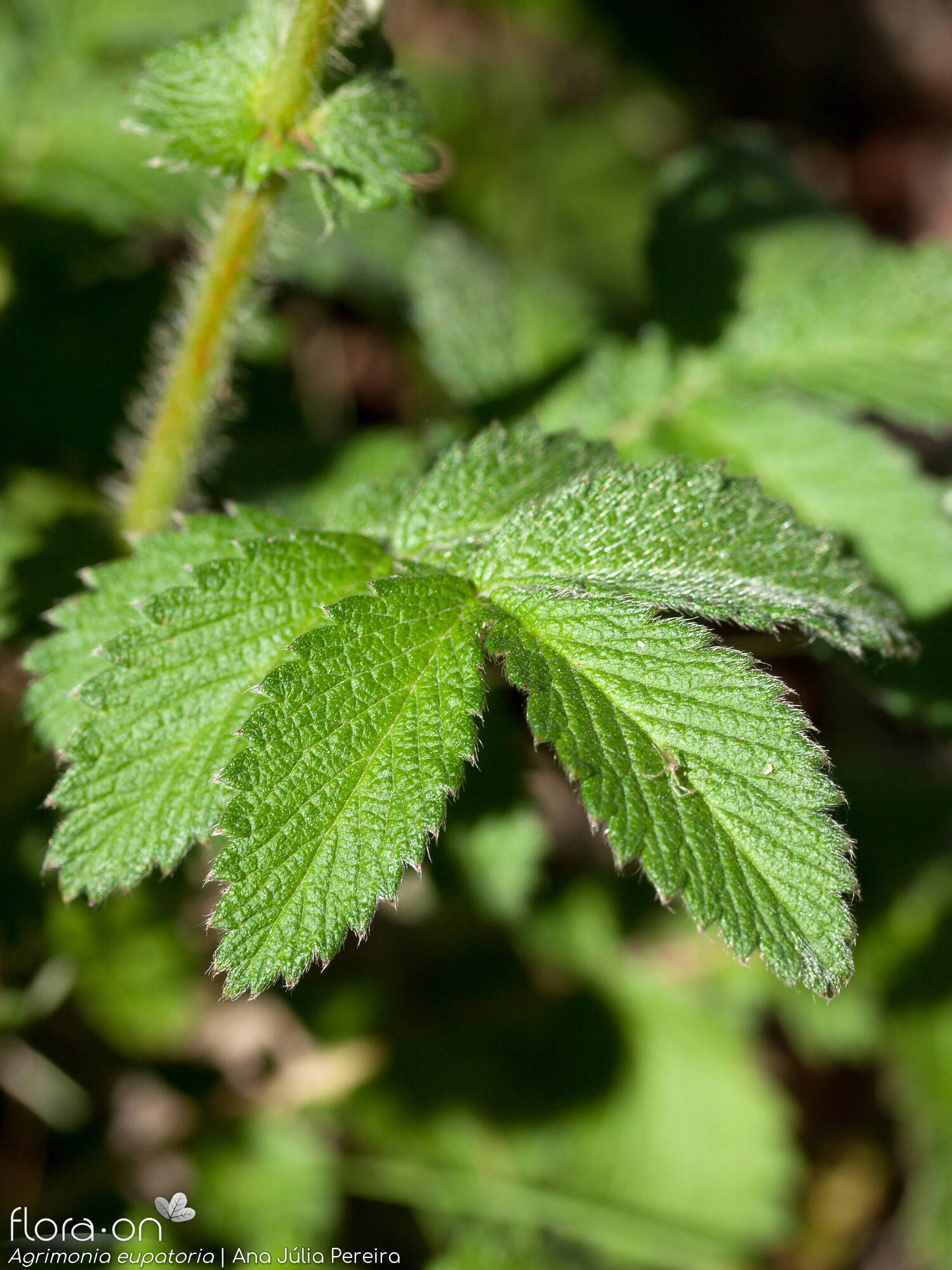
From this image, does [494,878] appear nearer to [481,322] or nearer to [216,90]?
[481,322]

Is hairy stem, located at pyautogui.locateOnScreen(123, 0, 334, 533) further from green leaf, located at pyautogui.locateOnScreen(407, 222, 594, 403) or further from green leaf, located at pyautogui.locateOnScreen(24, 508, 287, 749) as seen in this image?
green leaf, located at pyautogui.locateOnScreen(407, 222, 594, 403)

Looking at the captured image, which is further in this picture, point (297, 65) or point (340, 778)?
point (297, 65)

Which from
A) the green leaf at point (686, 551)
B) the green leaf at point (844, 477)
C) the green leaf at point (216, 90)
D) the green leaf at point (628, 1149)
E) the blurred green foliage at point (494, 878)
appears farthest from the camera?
the green leaf at point (628, 1149)

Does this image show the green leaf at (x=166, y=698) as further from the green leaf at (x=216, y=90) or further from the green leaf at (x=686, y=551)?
the green leaf at (x=216, y=90)

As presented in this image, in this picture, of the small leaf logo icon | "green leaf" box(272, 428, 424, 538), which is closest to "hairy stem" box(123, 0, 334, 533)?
"green leaf" box(272, 428, 424, 538)

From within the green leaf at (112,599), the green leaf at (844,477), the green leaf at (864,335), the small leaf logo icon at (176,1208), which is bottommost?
the small leaf logo icon at (176,1208)

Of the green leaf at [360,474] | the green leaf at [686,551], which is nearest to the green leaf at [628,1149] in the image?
the green leaf at [360,474]

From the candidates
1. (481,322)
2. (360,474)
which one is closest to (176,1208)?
(360,474)

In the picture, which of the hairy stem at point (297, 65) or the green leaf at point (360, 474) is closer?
the hairy stem at point (297, 65)
